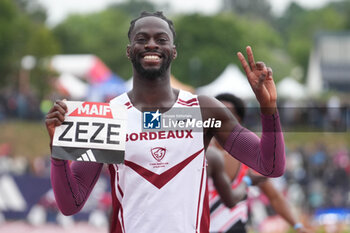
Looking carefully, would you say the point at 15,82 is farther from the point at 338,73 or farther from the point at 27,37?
the point at 338,73

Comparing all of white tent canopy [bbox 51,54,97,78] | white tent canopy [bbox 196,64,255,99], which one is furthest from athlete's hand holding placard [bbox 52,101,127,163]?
white tent canopy [bbox 51,54,97,78]

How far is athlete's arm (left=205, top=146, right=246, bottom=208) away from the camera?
532 cm

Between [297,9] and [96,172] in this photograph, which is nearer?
[96,172]

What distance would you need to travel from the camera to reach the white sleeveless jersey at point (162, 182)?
3535mm

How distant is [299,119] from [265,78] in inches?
1112

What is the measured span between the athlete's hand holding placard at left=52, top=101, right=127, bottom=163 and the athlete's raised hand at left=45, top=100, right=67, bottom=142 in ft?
0.07

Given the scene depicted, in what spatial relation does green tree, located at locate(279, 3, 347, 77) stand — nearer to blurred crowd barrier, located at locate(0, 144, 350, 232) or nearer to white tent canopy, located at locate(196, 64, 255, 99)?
white tent canopy, located at locate(196, 64, 255, 99)

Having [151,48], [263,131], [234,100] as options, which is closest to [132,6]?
[234,100]

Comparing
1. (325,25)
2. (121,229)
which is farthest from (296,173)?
(325,25)

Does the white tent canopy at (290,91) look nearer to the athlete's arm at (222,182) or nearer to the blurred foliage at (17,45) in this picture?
the blurred foliage at (17,45)

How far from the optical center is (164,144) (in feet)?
11.7

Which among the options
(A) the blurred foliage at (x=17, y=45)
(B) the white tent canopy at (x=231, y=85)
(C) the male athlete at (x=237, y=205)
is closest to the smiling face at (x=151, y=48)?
(C) the male athlete at (x=237, y=205)

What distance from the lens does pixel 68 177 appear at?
3443 mm

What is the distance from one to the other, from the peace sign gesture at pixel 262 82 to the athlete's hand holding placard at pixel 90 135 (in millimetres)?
693
